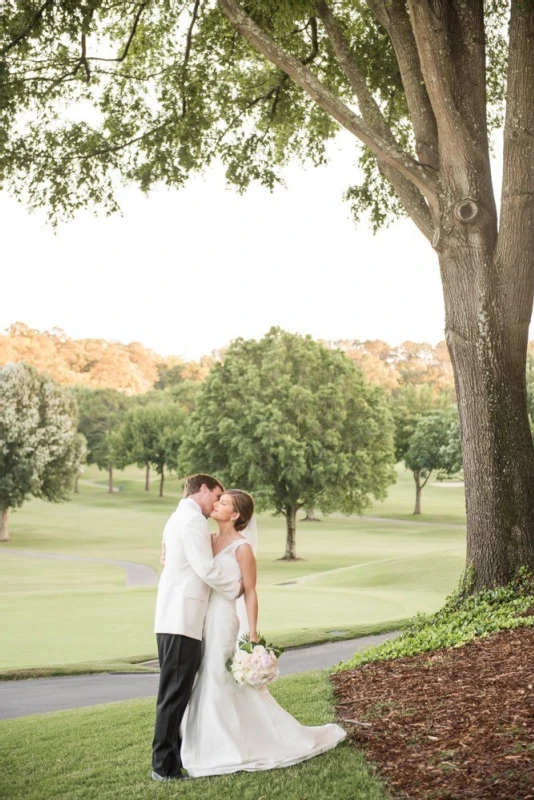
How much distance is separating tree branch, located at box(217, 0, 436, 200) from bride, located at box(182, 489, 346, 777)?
223 inches

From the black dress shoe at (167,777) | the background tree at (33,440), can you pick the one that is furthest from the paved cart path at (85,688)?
the background tree at (33,440)

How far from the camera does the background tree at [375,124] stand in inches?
422

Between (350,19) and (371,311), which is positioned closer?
(350,19)

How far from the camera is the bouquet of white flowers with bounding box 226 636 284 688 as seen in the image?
6156 mm

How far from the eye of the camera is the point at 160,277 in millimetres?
125875

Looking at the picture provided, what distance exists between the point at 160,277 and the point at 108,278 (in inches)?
301

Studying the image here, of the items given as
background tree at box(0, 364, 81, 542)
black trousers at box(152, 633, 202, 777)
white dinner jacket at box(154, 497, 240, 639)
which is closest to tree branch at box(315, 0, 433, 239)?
white dinner jacket at box(154, 497, 240, 639)

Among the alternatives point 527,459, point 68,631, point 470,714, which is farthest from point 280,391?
point 470,714

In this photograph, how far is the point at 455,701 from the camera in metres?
7.24

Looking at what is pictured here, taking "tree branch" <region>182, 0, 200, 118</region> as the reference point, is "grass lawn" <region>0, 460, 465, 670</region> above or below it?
below

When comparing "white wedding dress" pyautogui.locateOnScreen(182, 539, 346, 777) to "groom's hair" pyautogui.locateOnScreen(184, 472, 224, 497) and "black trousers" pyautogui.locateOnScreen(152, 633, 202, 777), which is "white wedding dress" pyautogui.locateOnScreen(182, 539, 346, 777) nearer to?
"black trousers" pyautogui.locateOnScreen(152, 633, 202, 777)

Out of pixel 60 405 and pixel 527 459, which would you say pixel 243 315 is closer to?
pixel 60 405

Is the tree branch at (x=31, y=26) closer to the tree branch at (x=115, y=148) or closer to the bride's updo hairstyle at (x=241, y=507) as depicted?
the tree branch at (x=115, y=148)

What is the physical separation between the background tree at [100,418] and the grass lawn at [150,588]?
10.8 metres
